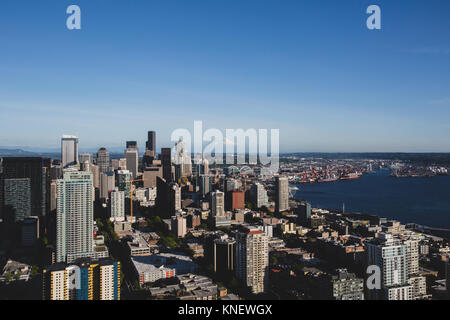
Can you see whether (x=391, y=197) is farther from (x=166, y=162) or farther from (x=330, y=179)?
(x=166, y=162)

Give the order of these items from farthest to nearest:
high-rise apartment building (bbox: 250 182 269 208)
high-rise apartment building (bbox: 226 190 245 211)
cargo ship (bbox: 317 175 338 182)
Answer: cargo ship (bbox: 317 175 338 182) < high-rise apartment building (bbox: 250 182 269 208) < high-rise apartment building (bbox: 226 190 245 211)

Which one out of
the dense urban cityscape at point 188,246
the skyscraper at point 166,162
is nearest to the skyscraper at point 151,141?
the skyscraper at point 166,162

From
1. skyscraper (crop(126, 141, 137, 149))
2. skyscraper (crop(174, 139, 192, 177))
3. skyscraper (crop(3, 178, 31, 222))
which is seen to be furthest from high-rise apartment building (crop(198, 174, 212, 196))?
skyscraper (crop(126, 141, 137, 149))

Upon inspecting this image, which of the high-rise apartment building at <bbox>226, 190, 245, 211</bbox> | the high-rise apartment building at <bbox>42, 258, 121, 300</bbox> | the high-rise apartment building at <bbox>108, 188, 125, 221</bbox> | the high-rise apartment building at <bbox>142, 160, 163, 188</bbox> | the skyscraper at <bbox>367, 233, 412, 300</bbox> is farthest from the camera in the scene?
the high-rise apartment building at <bbox>142, 160, 163, 188</bbox>

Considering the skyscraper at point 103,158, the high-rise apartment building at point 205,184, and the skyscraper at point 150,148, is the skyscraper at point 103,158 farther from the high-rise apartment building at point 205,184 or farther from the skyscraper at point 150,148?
the high-rise apartment building at point 205,184

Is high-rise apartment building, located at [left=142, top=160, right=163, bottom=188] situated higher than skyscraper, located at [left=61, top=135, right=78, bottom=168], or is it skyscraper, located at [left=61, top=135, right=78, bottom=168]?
skyscraper, located at [left=61, top=135, right=78, bottom=168]

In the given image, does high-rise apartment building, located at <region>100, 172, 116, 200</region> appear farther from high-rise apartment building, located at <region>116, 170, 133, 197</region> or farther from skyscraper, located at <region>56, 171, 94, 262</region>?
skyscraper, located at <region>56, 171, 94, 262</region>
